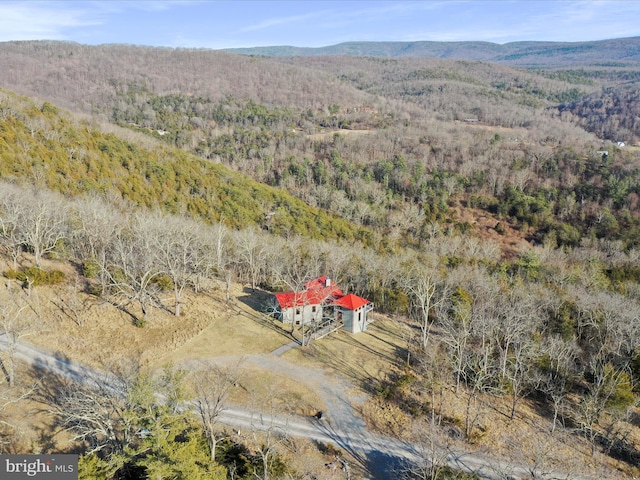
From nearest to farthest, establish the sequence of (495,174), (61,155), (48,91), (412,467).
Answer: (412,467) → (61,155) → (495,174) → (48,91)

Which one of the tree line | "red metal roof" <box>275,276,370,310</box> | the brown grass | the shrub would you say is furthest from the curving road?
"red metal roof" <box>275,276,370,310</box>

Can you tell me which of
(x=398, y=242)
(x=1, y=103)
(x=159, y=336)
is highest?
(x=1, y=103)

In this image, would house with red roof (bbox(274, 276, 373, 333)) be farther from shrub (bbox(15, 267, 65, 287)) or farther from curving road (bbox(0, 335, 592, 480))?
shrub (bbox(15, 267, 65, 287))

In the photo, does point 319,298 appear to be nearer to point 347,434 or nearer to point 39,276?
point 347,434

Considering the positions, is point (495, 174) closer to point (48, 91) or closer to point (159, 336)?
point (159, 336)

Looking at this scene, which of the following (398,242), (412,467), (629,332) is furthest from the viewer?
(398,242)

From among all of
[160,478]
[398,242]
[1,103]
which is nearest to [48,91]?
[1,103]

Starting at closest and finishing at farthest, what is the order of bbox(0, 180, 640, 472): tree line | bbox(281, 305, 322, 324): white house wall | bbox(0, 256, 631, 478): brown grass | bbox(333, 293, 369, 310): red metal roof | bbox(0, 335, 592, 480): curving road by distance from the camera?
1. bbox(0, 335, 592, 480): curving road
2. bbox(0, 256, 631, 478): brown grass
3. bbox(0, 180, 640, 472): tree line
4. bbox(333, 293, 369, 310): red metal roof
5. bbox(281, 305, 322, 324): white house wall

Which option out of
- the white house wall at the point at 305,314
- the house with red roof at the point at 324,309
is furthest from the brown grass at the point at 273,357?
the white house wall at the point at 305,314
